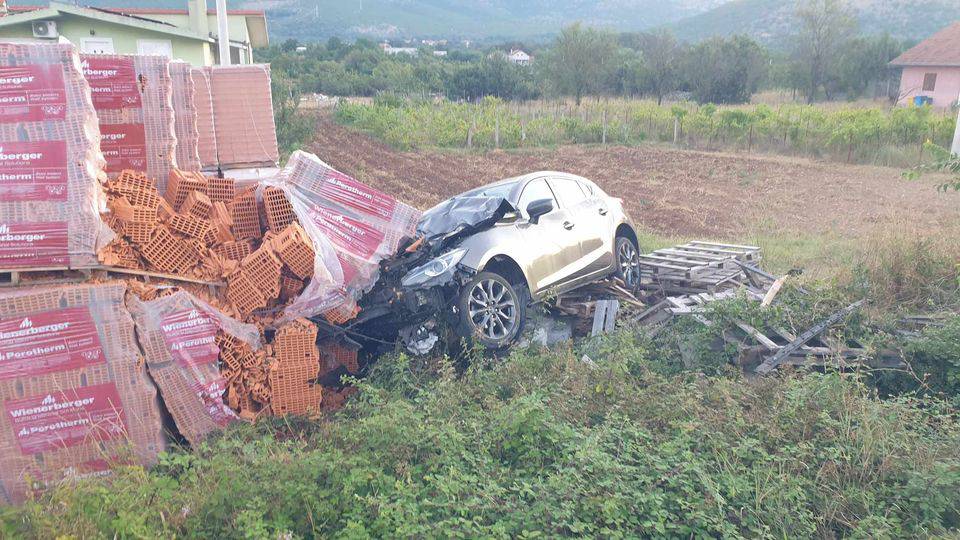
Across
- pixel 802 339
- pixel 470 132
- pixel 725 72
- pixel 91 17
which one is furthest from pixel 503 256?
pixel 725 72

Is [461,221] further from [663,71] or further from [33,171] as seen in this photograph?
[663,71]

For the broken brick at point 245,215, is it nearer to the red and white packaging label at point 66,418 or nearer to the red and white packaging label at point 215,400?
the red and white packaging label at point 215,400

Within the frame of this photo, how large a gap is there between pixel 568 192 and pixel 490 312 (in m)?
2.59

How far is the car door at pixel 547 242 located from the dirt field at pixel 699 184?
24.8 feet

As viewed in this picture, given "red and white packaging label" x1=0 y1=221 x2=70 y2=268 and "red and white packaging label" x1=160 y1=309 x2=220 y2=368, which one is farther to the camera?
"red and white packaging label" x1=160 y1=309 x2=220 y2=368

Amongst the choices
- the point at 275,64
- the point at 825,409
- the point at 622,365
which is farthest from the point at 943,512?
the point at 275,64

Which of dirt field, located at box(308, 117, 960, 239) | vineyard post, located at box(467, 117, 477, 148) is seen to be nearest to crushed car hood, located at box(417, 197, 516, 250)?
dirt field, located at box(308, 117, 960, 239)

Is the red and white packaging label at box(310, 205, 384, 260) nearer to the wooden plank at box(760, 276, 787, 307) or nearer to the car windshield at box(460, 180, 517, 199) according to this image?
the car windshield at box(460, 180, 517, 199)

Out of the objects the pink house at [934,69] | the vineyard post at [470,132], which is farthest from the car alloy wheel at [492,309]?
the pink house at [934,69]

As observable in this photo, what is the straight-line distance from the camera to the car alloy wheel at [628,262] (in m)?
10.1

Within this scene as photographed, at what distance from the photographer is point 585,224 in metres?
9.45

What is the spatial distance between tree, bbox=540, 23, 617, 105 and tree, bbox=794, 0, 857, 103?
1315 cm

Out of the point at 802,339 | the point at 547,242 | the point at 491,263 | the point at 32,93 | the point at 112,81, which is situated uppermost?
the point at 112,81

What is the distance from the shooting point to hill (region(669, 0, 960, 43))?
3570 inches
